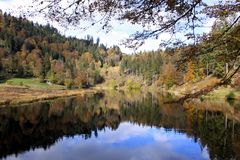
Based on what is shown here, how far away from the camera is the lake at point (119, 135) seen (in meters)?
24.0

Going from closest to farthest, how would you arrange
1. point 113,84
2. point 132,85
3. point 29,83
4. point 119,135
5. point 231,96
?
point 119,135
point 231,96
point 29,83
point 132,85
point 113,84

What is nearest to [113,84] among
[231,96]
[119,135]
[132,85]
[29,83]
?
[132,85]

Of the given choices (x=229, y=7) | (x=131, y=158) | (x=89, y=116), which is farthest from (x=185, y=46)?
(x=89, y=116)

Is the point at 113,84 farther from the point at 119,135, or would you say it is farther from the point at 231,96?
the point at 119,135

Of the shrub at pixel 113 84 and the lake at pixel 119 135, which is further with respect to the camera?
the shrub at pixel 113 84

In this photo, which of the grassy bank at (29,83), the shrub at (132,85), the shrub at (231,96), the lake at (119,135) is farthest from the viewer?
the shrub at (132,85)

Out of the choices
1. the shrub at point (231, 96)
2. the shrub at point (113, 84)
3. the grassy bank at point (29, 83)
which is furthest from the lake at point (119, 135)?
the shrub at point (113, 84)

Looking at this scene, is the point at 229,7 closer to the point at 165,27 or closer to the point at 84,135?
the point at 165,27

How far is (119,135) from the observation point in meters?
33.8

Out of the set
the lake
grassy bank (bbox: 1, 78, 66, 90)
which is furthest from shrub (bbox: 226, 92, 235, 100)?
grassy bank (bbox: 1, 78, 66, 90)

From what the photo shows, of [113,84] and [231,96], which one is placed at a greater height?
[231,96]

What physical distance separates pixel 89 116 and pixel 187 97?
1537 inches

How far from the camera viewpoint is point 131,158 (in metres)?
23.5

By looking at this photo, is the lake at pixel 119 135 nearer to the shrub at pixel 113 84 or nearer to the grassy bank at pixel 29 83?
the grassy bank at pixel 29 83
